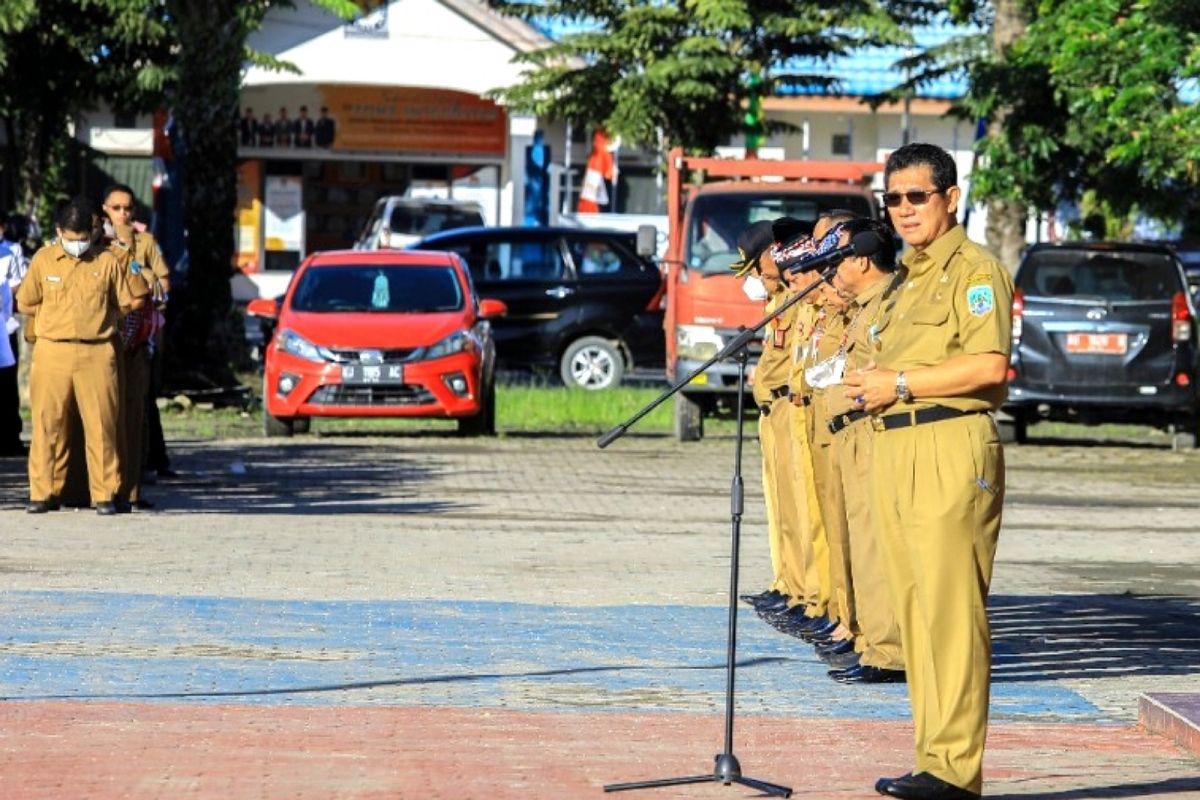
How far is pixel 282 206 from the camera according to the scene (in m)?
50.0

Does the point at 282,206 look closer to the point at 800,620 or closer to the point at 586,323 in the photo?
the point at 586,323

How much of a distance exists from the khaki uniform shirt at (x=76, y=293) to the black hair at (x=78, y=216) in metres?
0.15

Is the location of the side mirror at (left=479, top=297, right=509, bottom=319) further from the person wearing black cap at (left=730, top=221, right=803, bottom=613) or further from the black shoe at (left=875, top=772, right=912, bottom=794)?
the black shoe at (left=875, top=772, right=912, bottom=794)

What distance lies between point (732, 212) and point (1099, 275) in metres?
3.30

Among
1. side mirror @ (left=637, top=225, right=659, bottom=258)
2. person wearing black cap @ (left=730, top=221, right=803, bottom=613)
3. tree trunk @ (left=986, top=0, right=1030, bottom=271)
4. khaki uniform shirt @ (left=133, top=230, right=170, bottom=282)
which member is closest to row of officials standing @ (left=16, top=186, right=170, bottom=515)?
khaki uniform shirt @ (left=133, top=230, right=170, bottom=282)

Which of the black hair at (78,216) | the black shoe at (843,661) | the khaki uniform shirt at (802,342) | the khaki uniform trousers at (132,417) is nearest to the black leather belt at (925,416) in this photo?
the black shoe at (843,661)

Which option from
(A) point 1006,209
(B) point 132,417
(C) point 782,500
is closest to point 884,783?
(C) point 782,500

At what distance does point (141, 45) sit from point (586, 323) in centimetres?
600

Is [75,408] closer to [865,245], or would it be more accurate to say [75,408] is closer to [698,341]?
[698,341]

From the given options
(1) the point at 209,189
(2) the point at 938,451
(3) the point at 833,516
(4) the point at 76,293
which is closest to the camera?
(2) the point at 938,451

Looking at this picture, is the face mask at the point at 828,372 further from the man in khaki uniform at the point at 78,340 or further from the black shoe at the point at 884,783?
the man in khaki uniform at the point at 78,340

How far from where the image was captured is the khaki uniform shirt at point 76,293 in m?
16.0

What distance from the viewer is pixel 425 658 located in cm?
1030

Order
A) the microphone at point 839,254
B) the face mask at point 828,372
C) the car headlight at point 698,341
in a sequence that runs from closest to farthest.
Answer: the microphone at point 839,254, the face mask at point 828,372, the car headlight at point 698,341
